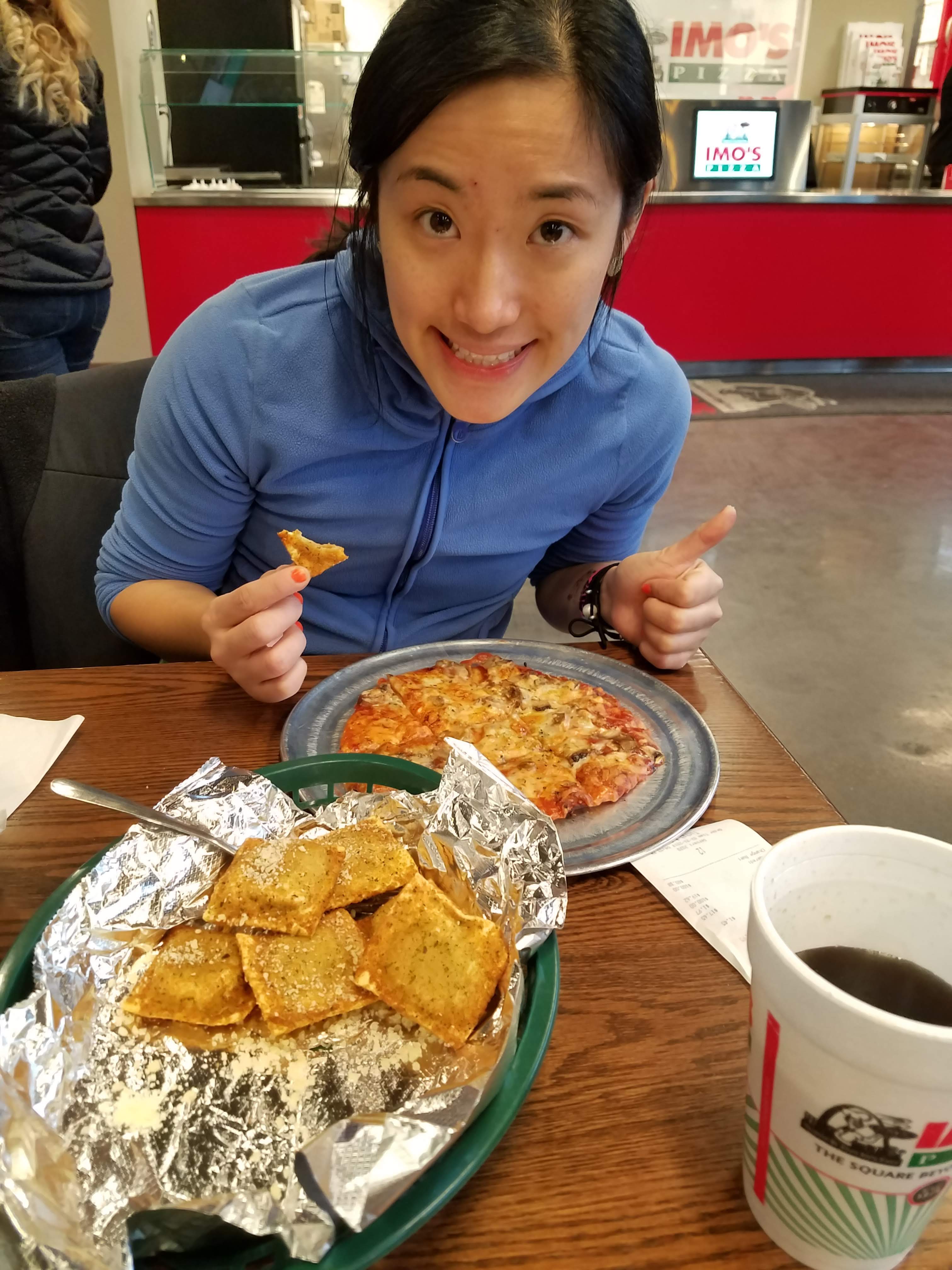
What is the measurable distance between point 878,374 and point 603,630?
6.10 m

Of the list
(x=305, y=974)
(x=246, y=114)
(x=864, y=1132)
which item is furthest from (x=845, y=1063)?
(x=246, y=114)

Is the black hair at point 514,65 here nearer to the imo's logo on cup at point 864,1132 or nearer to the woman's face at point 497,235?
the woman's face at point 497,235

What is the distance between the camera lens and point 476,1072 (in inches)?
21.7

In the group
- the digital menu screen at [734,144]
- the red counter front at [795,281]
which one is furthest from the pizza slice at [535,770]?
the digital menu screen at [734,144]

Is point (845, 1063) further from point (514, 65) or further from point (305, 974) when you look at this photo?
point (514, 65)

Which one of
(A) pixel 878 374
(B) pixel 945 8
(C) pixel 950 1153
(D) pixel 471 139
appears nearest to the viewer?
(C) pixel 950 1153

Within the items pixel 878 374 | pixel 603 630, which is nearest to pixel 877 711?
pixel 603 630

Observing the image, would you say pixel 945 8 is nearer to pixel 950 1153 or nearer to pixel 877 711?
pixel 877 711

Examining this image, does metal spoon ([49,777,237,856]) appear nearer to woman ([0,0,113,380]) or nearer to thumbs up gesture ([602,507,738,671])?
thumbs up gesture ([602,507,738,671])

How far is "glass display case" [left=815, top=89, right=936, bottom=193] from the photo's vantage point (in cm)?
684

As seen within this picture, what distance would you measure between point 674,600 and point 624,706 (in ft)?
0.59

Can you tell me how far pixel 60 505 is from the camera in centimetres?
150

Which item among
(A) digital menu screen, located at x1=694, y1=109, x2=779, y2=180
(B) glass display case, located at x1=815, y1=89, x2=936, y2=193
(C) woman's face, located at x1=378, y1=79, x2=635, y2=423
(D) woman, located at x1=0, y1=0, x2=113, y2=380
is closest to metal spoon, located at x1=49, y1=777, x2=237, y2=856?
(C) woman's face, located at x1=378, y1=79, x2=635, y2=423

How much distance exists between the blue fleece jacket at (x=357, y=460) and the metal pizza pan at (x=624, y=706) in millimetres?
230
